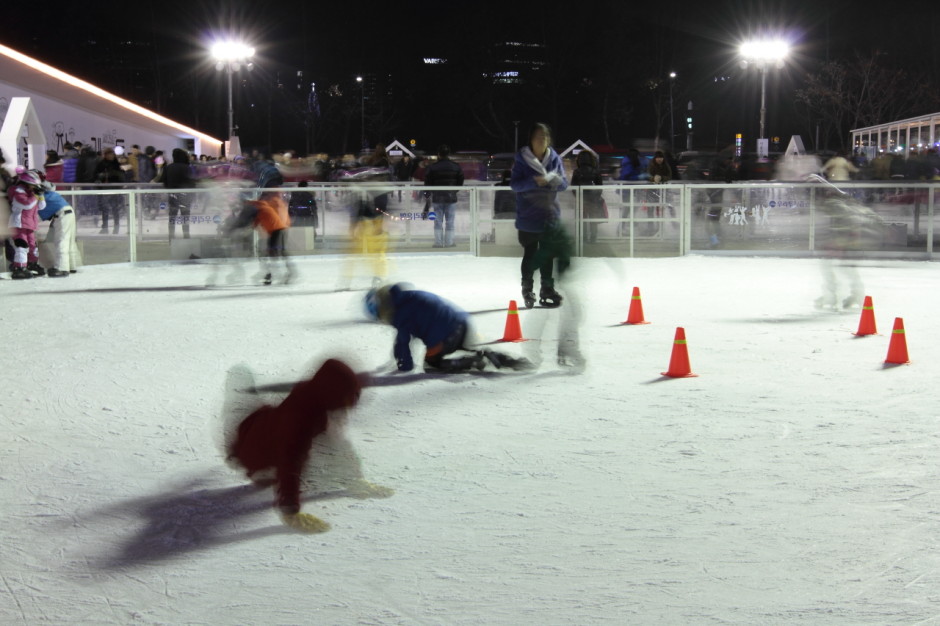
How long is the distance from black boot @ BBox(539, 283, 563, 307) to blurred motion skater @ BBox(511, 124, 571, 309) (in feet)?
1.53

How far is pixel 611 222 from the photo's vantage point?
15.5 m

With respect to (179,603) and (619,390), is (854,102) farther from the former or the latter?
(179,603)

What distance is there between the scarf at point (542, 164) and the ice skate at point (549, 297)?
161 centimetres

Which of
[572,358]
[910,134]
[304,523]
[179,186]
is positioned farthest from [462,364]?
[910,134]

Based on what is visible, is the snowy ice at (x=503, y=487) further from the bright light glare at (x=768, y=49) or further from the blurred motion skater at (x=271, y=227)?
the bright light glare at (x=768, y=49)

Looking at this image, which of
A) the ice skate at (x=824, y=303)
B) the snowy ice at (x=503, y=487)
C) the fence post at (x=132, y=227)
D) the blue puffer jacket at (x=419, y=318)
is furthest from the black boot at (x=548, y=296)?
the fence post at (x=132, y=227)

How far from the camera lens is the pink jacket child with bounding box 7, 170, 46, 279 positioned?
12.0m

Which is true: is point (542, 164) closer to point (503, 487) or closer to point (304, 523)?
point (503, 487)

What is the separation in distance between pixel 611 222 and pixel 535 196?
693 cm

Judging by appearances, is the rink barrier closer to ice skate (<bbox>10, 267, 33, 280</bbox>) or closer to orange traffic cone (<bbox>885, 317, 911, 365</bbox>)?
ice skate (<bbox>10, 267, 33, 280</bbox>)

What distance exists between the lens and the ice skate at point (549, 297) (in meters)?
9.74

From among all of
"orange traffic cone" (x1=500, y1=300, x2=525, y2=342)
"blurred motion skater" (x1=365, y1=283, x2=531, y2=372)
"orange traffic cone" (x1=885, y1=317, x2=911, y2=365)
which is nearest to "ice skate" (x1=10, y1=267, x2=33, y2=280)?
"orange traffic cone" (x1=500, y1=300, x2=525, y2=342)

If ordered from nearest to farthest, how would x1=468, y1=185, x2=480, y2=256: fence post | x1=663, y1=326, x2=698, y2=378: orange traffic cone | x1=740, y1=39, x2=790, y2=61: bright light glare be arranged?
x1=663, y1=326, x2=698, y2=378: orange traffic cone
x1=468, y1=185, x2=480, y2=256: fence post
x1=740, y1=39, x2=790, y2=61: bright light glare

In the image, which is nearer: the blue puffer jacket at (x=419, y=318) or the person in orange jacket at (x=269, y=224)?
the blue puffer jacket at (x=419, y=318)
